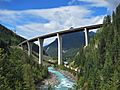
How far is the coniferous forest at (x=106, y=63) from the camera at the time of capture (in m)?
97.7

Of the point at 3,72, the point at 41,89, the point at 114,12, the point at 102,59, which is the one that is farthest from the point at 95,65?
the point at 3,72

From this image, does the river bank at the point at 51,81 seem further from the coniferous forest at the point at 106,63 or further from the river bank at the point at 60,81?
the coniferous forest at the point at 106,63

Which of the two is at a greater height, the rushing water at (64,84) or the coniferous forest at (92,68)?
the coniferous forest at (92,68)

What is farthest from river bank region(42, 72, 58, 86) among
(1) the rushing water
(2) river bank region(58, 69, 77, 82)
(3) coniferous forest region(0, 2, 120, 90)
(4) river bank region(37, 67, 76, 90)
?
(2) river bank region(58, 69, 77, 82)

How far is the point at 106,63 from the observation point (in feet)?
384

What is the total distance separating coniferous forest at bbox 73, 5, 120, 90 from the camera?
97669 millimetres

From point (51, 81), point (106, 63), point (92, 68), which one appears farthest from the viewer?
point (51, 81)

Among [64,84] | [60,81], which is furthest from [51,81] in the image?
[64,84]

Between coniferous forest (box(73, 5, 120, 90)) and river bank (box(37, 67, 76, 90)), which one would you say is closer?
coniferous forest (box(73, 5, 120, 90))

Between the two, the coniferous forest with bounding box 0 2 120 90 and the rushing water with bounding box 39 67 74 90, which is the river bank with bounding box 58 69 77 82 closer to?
the rushing water with bounding box 39 67 74 90

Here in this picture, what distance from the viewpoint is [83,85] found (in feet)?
384

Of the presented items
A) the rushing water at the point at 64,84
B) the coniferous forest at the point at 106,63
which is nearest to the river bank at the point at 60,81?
the rushing water at the point at 64,84

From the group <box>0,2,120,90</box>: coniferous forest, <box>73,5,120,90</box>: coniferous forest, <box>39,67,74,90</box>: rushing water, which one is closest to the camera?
<box>0,2,120,90</box>: coniferous forest

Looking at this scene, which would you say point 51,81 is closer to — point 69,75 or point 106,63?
point 69,75
